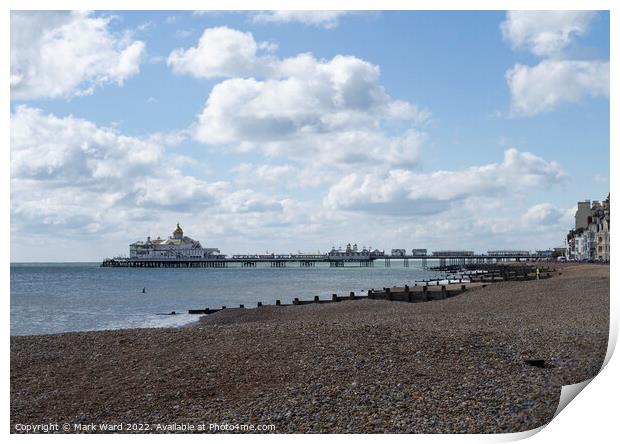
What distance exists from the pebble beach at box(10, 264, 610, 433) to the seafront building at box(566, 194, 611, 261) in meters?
37.3

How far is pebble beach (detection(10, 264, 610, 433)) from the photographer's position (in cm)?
743

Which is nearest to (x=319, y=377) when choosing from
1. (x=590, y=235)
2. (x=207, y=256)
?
(x=590, y=235)

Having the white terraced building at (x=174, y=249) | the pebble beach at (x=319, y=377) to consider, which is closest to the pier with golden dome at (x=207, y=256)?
A: the white terraced building at (x=174, y=249)

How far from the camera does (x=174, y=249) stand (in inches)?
5039

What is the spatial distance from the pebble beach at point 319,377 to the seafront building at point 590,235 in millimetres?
37316

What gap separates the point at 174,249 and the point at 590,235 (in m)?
82.0

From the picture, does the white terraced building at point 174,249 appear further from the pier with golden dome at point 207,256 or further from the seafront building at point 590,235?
the seafront building at point 590,235

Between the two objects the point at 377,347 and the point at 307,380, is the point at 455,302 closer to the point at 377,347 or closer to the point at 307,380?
the point at 377,347

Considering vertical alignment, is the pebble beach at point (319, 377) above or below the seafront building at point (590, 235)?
below

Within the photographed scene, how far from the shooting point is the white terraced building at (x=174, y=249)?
417ft

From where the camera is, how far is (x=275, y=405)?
7848mm

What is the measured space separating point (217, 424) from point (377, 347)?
3746 millimetres

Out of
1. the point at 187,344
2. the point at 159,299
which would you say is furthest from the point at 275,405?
the point at 159,299

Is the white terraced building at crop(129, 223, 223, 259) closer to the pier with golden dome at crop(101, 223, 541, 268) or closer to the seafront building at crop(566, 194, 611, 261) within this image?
the pier with golden dome at crop(101, 223, 541, 268)
